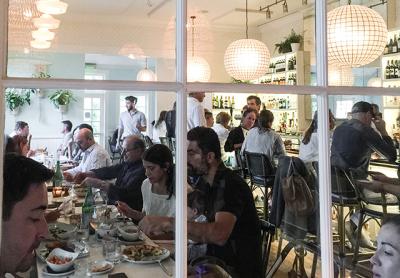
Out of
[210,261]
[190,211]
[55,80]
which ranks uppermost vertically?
[55,80]

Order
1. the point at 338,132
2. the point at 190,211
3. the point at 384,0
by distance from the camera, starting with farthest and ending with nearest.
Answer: the point at 384,0, the point at 338,132, the point at 190,211

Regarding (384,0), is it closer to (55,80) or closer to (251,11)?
(251,11)

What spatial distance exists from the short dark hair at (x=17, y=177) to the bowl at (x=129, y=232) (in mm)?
218

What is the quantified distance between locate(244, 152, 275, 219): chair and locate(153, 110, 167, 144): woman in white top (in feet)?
0.82

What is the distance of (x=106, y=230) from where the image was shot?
2.86 feet

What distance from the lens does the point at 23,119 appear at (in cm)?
68

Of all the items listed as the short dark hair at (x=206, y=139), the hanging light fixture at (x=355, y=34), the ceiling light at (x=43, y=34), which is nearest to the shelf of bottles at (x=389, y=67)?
the hanging light fixture at (x=355, y=34)

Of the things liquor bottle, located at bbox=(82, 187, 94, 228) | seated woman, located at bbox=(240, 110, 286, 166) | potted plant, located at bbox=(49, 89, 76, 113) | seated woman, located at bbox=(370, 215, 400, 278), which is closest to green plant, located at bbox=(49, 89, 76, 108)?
potted plant, located at bbox=(49, 89, 76, 113)

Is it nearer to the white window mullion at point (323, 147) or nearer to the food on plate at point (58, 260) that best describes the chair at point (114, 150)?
the food on plate at point (58, 260)

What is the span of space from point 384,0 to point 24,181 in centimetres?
111

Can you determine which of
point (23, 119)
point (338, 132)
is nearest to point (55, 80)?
point (23, 119)

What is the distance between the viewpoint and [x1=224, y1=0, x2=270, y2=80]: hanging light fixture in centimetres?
84

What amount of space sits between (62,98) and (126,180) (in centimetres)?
21

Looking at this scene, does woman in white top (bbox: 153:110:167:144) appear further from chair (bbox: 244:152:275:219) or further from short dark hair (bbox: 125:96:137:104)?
chair (bbox: 244:152:275:219)
